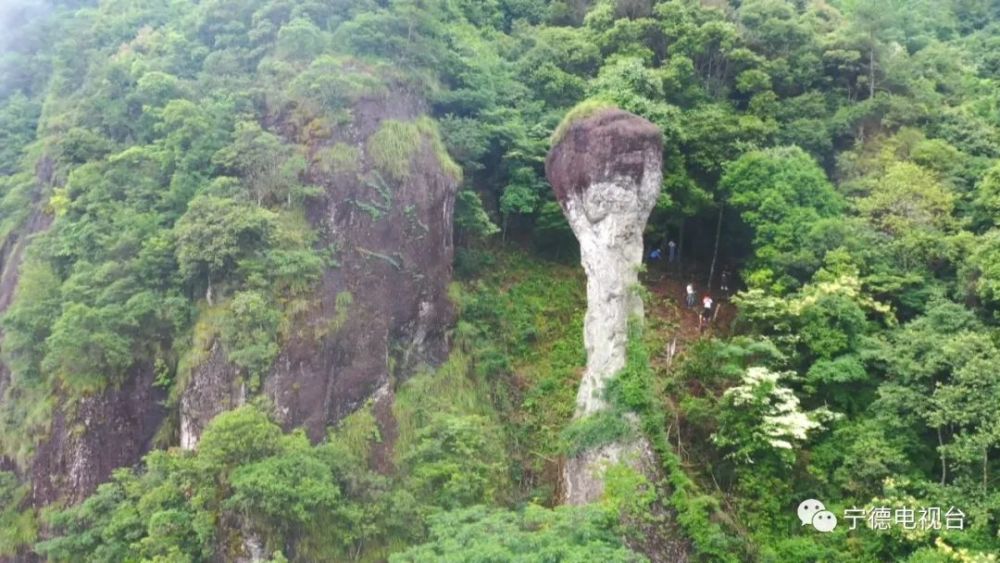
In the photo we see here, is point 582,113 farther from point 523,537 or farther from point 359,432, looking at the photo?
point 523,537

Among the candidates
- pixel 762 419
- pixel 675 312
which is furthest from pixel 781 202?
pixel 762 419

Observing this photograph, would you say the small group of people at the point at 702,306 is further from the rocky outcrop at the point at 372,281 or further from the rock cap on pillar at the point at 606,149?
the rocky outcrop at the point at 372,281

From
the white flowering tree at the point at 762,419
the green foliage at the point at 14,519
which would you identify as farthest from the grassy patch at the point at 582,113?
the green foliage at the point at 14,519

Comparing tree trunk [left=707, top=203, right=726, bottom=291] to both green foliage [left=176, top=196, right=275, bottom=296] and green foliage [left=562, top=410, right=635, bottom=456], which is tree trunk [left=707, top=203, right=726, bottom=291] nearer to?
green foliage [left=562, top=410, right=635, bottom=456]

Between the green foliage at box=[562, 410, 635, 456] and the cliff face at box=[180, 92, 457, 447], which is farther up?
the cliff face at box=[180, 92, 457, 447]

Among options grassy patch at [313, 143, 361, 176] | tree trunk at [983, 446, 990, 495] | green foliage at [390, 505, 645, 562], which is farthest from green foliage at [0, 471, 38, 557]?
tree trunk at [983, 446, 990, 495]

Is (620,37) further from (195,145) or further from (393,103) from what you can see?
(195,145)
